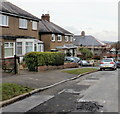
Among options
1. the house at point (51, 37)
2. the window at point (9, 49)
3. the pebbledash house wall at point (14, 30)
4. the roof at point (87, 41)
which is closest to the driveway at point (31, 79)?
the pebbledash house wall at point (14, 30)

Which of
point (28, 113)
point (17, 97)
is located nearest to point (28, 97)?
point (17, 97)

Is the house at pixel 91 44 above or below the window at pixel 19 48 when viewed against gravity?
above

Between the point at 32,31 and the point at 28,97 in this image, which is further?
the point at 32,31

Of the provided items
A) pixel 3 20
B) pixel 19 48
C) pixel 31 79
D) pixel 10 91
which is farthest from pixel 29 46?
pixel 10 91

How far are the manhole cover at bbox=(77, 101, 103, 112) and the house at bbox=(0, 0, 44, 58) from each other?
14.9 m

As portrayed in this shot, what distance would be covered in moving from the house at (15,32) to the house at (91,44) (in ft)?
129

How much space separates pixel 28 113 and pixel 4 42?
18.2 m

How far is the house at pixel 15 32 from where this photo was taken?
25.1 meters

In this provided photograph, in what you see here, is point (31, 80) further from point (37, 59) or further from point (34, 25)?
point (34, 25)

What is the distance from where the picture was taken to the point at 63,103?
8.87 metres

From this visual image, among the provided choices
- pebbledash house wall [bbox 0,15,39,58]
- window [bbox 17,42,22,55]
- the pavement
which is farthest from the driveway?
window [bbox 17,42,22,55]

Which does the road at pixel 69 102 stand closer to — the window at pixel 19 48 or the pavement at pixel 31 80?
the pavement at pixel 31 80

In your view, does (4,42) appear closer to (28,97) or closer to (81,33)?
(28,97)

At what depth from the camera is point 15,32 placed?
27.7 meters
